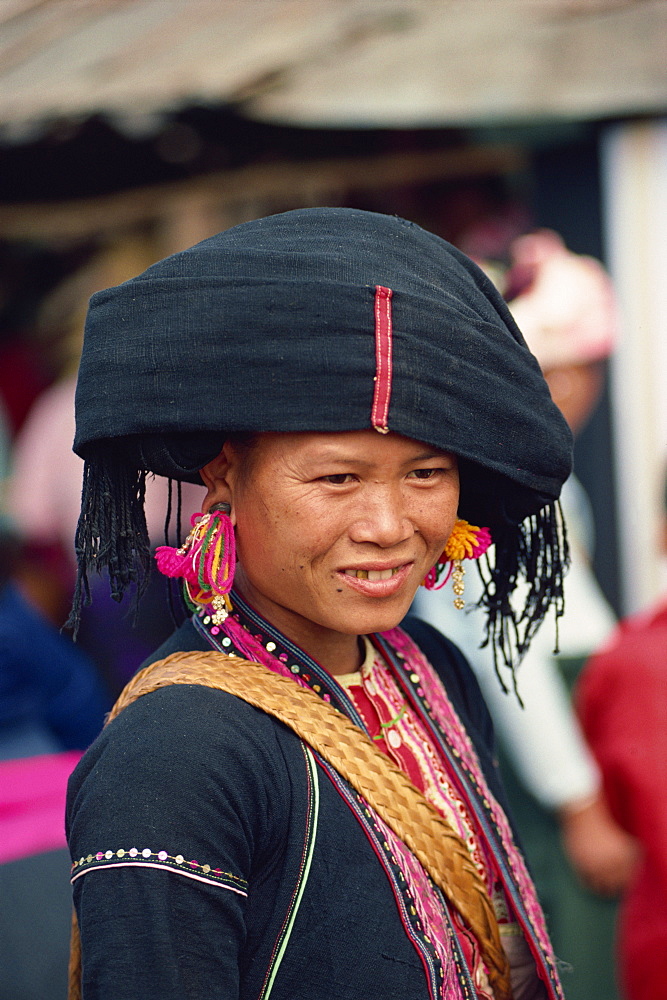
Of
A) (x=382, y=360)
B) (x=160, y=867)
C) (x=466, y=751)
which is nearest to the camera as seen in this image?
(x=160, y=867)

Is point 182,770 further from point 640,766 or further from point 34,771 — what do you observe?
point 640,766

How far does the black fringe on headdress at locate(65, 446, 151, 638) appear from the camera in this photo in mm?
1409

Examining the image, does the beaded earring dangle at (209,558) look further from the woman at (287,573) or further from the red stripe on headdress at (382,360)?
the red stripe on headdress at (382,360)

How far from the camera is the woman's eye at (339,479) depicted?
51.9 inches

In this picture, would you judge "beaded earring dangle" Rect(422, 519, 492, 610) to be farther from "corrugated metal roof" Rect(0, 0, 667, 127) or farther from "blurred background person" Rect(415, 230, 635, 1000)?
"corrugated metal roof" Rect(0, 0, 667, 127)

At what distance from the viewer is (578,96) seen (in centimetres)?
368

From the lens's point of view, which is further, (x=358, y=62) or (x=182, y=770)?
(x=358, y=62)

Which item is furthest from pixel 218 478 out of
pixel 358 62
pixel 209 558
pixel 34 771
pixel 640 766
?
pixel 358 62

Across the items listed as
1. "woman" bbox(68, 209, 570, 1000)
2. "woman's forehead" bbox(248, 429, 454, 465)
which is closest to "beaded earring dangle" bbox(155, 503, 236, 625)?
"woman" bbox(68, 209, 570, 1000)

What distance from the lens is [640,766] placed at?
246cm

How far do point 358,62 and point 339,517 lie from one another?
2561 millimetres

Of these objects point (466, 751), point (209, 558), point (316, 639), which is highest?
point (209, 558)

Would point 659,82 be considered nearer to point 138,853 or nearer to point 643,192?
point 643,192

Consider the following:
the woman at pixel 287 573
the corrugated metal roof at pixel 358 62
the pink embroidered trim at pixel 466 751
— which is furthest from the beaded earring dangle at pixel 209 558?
the corrugated metal roof at pixel 358 62
